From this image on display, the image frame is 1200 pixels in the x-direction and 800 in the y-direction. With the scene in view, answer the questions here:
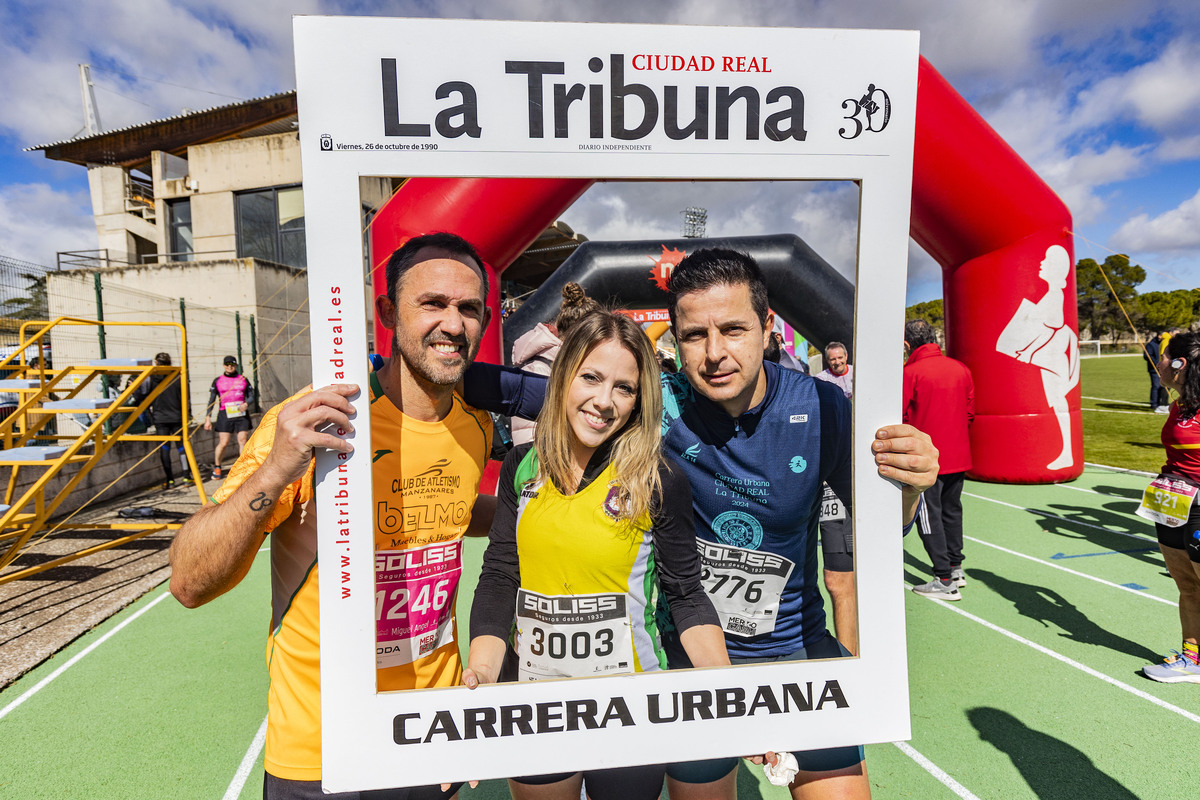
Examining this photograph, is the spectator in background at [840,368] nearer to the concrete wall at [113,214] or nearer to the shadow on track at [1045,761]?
the shadow on track at [1045,761]

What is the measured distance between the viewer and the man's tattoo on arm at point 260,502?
110 centimetres

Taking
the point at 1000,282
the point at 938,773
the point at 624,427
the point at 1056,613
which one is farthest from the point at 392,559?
the point at 1056,613

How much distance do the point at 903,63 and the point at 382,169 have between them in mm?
1072

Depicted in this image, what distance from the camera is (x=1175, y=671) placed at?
318cm

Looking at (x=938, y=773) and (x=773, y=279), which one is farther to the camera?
(x=938, y=773)

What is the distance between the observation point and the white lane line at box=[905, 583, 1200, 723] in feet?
9.67

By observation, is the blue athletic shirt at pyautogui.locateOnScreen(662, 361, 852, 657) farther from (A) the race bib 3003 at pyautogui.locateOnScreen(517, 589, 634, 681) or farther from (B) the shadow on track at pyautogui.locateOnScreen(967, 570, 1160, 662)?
(B) the shadow on track at pyautogui.locateOnScreen(967, 570, 1160, 662)

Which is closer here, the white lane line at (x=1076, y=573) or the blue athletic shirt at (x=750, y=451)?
the blue athletic shirt at (x=750, y=451)

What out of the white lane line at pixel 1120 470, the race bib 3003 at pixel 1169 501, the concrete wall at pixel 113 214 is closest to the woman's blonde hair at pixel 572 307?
the race bib 3003 at pixel 1169 501

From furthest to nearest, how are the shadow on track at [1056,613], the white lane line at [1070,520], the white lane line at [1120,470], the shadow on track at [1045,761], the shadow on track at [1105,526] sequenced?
the white lane line at [1120,470] < the white lane line at [1070,520] < the shadow on track at [1105,526] < the shadow on track at [1056,613] < the shadow on track at [1045,761]

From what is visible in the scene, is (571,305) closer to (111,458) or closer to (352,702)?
(352,702)

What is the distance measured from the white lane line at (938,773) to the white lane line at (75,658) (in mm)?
4624

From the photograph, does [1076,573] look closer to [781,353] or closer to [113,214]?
[781,353]

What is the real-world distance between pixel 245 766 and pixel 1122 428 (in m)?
18.2
